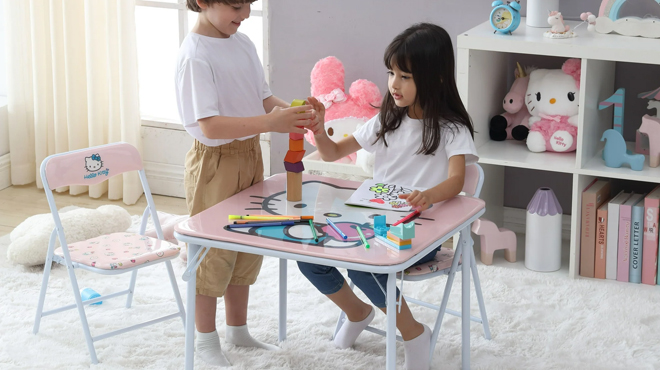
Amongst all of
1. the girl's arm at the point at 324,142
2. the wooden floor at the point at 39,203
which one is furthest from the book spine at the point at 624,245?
the wooden floor at the point at 39,203

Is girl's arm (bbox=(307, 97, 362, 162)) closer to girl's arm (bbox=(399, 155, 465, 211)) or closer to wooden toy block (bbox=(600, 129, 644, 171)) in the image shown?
girl's arm (bbox=(399, 155, 465, 211))

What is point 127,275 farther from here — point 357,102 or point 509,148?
point 509,148

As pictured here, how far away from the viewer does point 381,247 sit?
1714mm

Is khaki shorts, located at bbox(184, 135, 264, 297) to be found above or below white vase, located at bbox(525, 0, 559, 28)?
below

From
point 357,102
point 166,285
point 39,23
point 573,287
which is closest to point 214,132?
point 166,285

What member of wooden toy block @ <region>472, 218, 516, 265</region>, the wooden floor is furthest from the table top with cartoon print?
the wooden floor

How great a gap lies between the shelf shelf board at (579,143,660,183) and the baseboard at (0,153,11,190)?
2751mm

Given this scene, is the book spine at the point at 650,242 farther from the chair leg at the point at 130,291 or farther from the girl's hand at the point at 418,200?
the chair leg at the point at 130,291

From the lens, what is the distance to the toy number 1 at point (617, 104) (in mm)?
2775

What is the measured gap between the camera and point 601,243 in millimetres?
2846

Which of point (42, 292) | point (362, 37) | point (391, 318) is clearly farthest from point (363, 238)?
point (362, 37)

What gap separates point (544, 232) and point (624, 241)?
27 centimetres

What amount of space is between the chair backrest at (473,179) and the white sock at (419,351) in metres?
0.40

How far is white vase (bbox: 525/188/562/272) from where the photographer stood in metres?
2.88
